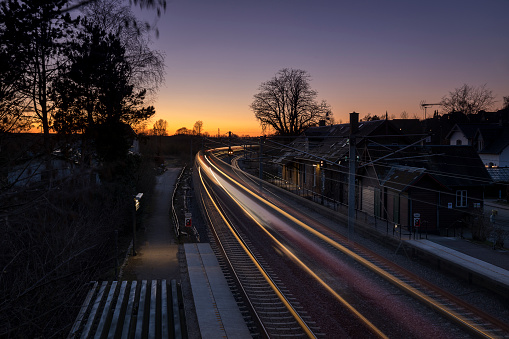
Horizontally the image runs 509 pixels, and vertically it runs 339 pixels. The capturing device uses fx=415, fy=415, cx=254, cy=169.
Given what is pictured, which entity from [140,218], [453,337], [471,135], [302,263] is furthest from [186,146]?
[453,337]

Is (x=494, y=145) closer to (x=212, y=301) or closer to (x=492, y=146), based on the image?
(x=492, y=146)

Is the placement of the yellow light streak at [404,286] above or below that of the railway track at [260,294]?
above

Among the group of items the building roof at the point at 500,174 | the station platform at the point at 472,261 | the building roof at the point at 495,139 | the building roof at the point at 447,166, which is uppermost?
the building roof at the point at 495,139

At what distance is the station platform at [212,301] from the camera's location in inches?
392

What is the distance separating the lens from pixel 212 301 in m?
11.9

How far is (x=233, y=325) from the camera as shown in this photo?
33.7 ft

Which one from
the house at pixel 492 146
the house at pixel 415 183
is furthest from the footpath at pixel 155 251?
the house at pixel 492 146

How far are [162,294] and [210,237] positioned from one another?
372 inches

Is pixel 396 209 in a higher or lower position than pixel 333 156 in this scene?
lower

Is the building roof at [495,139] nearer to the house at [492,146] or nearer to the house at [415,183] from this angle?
the house at [492,146]

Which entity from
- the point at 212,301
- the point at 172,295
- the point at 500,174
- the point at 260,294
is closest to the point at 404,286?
the point at 260,294

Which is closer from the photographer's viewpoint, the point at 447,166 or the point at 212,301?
the point at 212,301

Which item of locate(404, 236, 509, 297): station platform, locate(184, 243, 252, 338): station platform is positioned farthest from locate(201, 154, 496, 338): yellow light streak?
locate(184, 243, 252, 338): station platform

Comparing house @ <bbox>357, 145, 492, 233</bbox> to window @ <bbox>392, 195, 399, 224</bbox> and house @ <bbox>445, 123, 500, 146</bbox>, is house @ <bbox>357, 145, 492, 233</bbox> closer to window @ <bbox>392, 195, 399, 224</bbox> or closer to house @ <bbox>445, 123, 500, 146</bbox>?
window @ <bbox>392, 195, 399, 224</bbox>
